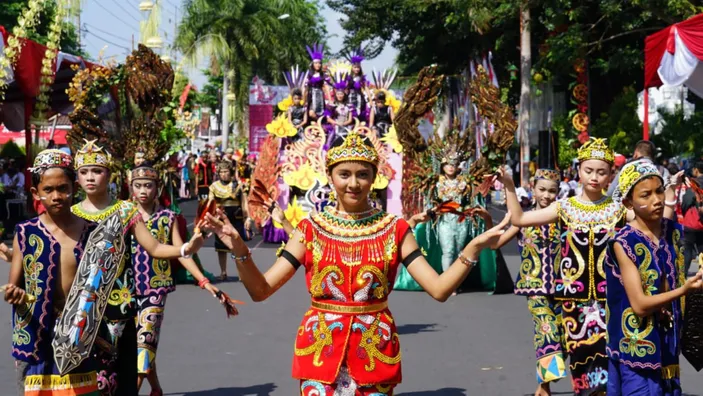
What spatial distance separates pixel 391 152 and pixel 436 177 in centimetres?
769

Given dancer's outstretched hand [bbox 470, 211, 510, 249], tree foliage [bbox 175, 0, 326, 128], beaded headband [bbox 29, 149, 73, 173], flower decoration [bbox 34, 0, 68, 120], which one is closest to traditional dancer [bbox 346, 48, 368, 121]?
flower decoration [bbox 34, 0, 68, 120]

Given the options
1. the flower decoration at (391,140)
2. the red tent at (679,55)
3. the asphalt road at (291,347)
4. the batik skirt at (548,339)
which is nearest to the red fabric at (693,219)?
the red tent at (679,55)

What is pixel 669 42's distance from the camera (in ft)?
44.8

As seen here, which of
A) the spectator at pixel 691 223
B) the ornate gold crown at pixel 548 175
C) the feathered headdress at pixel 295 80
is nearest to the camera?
the ornate gold crown at pixel 548 175

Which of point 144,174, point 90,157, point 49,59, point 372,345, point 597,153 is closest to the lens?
point 372,345

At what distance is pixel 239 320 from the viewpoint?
38.4 feet

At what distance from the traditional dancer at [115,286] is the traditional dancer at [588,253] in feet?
8.16

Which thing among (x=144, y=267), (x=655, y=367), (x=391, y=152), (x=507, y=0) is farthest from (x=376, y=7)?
(x=655, y=367)

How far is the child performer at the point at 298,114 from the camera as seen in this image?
21.0 metres

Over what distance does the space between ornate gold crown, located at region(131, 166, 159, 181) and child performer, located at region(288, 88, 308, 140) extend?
13163 mm

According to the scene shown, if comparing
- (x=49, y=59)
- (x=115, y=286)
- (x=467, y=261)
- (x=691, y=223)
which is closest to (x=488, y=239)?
(x=467, y=261)

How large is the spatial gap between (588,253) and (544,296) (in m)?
0.64

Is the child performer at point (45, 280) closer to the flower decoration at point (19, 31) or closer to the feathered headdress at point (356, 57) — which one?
the flower decoration at point (19, 31)

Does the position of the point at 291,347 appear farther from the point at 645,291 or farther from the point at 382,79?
the point at 382,79
